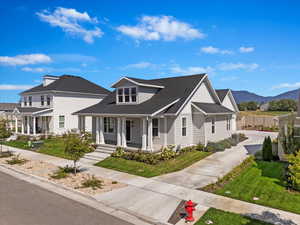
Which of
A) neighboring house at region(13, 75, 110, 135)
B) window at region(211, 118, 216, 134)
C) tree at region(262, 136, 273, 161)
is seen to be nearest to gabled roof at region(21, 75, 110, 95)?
neighboring house at region(13, 75, 110, 135)

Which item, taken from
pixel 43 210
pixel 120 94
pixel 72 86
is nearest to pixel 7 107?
pixel 72 86

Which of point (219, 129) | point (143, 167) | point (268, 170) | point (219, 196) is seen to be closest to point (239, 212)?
point (219, 196)

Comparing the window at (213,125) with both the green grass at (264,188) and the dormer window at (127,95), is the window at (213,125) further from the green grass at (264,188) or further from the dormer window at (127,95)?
the dormer window at (127,95)

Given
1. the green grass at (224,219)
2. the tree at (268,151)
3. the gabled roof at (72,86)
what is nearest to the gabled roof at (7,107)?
the gabled roof at (72,86)

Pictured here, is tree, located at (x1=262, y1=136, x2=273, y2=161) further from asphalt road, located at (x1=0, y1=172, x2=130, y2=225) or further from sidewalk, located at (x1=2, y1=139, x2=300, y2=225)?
asphalt road, located at (x1=0, y1=172, x2=130, y2=225)

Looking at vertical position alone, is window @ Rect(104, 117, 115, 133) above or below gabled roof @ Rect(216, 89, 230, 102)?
below

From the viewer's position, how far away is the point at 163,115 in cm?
1711

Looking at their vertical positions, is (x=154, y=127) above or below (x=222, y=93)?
below

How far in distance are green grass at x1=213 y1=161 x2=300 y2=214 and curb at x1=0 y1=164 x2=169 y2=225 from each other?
4171 mm

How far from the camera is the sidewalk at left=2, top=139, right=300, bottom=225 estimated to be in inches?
310

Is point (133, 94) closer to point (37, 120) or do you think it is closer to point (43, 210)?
point (43, 210)

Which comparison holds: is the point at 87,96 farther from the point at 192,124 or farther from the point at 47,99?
the point at 192,124

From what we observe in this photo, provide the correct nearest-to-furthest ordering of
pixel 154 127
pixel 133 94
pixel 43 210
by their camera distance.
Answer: pixel 43 210, pixel 154 127, pixel 133 94

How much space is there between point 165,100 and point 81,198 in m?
11.8
